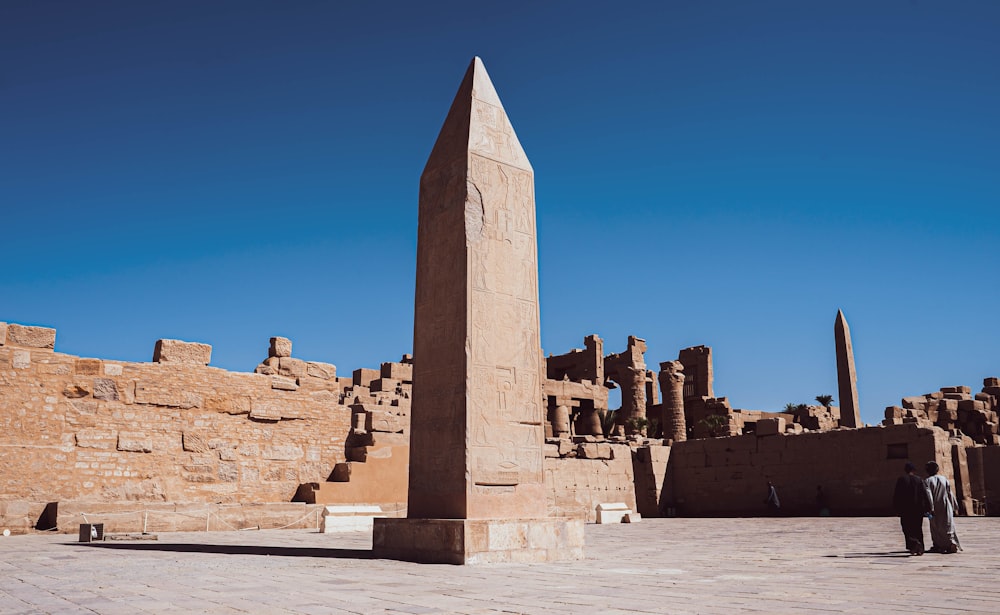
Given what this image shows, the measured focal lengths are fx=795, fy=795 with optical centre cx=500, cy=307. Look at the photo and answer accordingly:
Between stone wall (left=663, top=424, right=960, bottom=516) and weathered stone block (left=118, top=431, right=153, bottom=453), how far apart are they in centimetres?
1161

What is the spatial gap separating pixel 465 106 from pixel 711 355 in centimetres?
A: 3424

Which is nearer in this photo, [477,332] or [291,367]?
[477,332]

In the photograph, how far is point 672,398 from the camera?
1384 inches

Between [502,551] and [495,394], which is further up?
[495,394]

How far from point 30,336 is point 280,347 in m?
3.97

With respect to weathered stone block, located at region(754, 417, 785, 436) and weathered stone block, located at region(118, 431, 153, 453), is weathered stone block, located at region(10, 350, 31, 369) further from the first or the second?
weathered stone block, located at region(754, 417, 785, 436)

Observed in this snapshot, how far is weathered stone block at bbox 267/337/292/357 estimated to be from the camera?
14031 mm

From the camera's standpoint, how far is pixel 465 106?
784cm

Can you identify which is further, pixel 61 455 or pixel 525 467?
pixel 61 455

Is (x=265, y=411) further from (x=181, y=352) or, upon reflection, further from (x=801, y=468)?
(x=801, y=468)

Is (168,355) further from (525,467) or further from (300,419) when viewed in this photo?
(525,467)

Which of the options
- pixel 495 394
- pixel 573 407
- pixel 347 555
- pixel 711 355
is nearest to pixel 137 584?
pixel 347 555

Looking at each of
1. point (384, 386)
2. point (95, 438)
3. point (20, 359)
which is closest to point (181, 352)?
point (95, 438)

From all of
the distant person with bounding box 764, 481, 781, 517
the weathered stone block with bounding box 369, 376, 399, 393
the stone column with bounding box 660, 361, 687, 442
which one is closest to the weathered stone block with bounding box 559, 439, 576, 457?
the distant person with bounding box 764, 481, 781, 517
